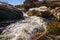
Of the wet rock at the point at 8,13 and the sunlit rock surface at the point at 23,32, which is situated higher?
the wet rock at the point at 8,13

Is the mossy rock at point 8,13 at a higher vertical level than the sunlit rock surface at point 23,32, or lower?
higher

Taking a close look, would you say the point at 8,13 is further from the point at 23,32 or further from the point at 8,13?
the point at 23,32

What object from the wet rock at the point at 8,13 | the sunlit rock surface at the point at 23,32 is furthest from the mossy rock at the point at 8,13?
the sunlit rock surface at the point at 23,32

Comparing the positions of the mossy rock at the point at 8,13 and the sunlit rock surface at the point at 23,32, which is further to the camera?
the mossy rock at the point at 8,13

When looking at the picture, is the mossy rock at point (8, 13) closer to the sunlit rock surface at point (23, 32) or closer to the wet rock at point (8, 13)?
the wet rock at point (8, 13)

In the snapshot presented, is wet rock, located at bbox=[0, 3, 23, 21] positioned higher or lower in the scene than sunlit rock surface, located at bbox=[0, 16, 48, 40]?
higher

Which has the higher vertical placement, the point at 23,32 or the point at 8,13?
the point at 8,13

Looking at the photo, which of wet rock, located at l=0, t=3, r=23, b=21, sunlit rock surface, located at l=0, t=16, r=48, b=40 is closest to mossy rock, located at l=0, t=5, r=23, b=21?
wet rock, located at l=0, t=3, r=23, b=21

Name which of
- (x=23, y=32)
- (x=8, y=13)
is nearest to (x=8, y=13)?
(x=8, y=13)

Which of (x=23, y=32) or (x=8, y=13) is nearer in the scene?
(x=23, y=32)

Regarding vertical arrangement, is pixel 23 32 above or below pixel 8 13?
below

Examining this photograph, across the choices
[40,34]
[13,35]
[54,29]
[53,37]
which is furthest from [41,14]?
[13,35]

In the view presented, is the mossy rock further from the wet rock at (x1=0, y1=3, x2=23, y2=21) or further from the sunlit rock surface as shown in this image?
the sunlit rock surface

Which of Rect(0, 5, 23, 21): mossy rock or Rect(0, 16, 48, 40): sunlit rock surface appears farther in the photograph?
Rect(0, 5, 23, 21): mossy rock
